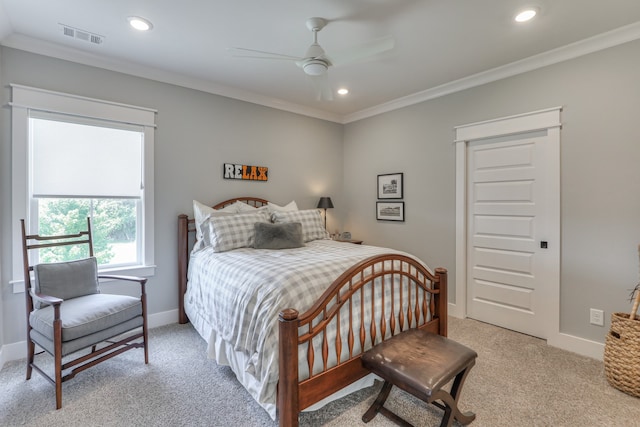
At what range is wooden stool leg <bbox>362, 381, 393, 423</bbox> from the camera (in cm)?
189

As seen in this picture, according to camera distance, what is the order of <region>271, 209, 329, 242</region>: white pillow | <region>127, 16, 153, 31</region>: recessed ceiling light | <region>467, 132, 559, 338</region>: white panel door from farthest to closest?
<region>271, 209, 329, 242</region>: white pillow, <region>467, 132, 559, 338</region>: white panel door, <region>127, 16, 153, 31</region>: recessed ceiling light

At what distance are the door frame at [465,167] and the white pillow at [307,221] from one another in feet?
5.27

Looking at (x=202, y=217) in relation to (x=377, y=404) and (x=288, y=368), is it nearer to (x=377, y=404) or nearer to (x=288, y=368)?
(x=288, y=368)

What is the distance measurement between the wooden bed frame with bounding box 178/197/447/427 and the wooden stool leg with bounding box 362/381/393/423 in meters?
0.16

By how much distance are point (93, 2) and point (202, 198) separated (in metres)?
1.95

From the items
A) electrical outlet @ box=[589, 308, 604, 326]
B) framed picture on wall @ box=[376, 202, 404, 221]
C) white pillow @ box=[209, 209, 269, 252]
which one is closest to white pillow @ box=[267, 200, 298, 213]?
white pillow @ box=[209, 209, 269, 252]

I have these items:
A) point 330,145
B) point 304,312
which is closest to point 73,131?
point 304,312

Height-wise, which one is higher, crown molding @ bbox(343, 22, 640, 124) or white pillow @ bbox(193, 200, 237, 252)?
crown molding @ bbox(343, 22, 640, 124)

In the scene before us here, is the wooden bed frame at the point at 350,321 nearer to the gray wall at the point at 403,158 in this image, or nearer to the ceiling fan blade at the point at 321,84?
the gray wall at the point at 403,158

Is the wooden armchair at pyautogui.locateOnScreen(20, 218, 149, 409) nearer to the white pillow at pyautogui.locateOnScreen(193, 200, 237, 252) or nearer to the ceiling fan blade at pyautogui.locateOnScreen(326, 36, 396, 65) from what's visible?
the white pillow at pyautogui.locateOnScreen(193, 200, 237, 252)

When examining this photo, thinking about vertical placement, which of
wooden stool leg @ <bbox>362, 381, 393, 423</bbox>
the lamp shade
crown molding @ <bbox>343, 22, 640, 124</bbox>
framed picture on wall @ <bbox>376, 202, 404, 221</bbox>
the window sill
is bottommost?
wooden stool leg @ <bbox>362, 381, 393, 423</bbox>

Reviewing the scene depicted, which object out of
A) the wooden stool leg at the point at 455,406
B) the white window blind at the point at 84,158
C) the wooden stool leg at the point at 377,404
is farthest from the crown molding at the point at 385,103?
the wooden stool leg at the point at 377,404

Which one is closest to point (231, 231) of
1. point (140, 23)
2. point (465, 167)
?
point (140, 23)

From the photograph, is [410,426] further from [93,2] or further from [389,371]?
[93,2]
